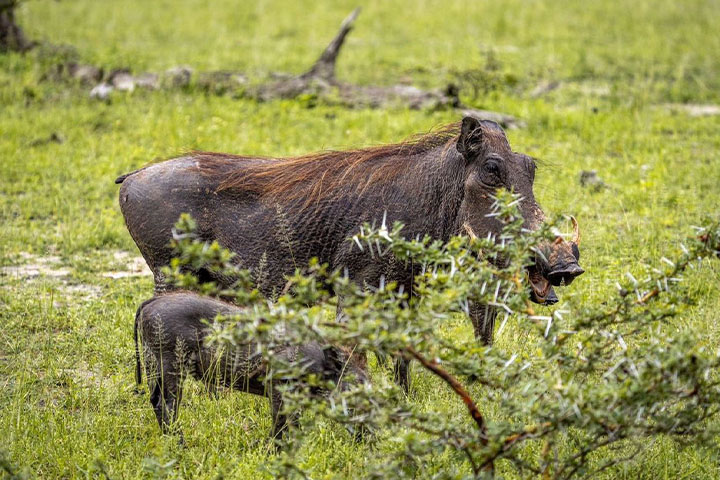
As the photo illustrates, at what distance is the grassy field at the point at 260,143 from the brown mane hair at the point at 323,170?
0.85 metres

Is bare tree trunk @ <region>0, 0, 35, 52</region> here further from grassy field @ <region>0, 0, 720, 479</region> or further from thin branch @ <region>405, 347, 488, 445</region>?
thin branch @ <region>405, 347, 488, 445</region>

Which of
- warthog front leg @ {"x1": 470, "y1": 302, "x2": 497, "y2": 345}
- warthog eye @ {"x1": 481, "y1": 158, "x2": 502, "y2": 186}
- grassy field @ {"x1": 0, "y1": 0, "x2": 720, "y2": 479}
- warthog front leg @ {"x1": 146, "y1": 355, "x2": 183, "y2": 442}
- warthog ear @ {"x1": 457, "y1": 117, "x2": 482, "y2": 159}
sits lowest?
grassy field @ {"x1": 0, "y1": 0, "x2": 720, "y2": 479}

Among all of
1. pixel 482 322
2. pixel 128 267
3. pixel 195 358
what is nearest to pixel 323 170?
pixel 482 322

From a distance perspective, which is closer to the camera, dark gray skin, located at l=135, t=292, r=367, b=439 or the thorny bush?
the thorny bush

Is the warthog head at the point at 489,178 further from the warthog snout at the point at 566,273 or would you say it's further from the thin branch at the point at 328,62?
the thin branch at the point at 328,62

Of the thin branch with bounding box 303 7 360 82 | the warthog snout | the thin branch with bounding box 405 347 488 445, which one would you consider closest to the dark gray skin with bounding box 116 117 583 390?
the warthog snout

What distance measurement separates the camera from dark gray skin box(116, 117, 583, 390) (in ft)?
14.0

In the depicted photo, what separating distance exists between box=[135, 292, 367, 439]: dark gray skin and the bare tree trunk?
8.39m

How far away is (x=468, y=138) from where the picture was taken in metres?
4.29

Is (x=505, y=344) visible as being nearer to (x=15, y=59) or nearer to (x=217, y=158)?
(x=217, y=158)

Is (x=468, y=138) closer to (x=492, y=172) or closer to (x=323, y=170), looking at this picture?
(x=492, y=172)

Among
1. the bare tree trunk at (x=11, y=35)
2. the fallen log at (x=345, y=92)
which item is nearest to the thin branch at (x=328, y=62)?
the fallen log at (x=345, y=92)

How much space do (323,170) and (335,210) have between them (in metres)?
0.27

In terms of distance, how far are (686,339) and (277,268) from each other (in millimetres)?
2232
